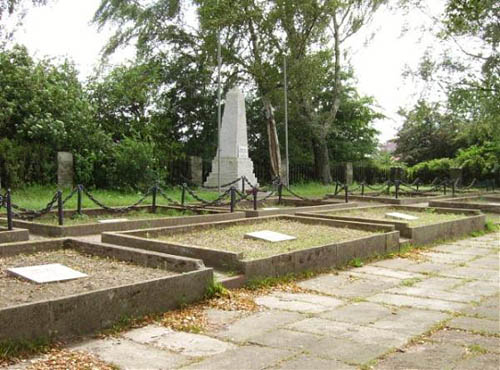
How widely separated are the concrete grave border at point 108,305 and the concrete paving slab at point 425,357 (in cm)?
209

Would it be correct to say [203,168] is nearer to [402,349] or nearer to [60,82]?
[60,82]

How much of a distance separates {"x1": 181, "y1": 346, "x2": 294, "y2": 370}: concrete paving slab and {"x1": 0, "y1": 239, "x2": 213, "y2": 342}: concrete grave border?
110cm

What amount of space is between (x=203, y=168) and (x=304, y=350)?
20.1 m

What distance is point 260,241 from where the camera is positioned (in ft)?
27.0

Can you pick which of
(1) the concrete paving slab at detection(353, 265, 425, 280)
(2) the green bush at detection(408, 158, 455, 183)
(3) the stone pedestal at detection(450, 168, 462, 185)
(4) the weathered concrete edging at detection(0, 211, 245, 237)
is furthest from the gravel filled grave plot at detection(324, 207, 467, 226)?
(2) the green bush at detection(408, 158, 455, 183)

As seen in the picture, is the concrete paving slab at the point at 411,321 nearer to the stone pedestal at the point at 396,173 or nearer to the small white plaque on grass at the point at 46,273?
the small white plaque on grass at the point at 46,273

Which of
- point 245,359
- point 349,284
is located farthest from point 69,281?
point 349,284

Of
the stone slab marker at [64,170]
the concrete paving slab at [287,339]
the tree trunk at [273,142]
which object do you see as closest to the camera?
the concrete paving slab at [287,339]

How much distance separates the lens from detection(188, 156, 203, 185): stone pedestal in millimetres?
22109

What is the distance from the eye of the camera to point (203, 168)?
948 inches

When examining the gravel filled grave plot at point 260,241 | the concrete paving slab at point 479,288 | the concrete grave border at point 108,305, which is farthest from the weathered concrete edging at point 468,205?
the concrete grave border at point 108,305

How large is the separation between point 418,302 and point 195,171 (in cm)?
1696

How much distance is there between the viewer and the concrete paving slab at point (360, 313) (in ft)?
16.7

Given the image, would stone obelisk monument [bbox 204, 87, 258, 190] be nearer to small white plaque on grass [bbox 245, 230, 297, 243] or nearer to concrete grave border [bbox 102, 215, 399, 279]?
concrete grave border [bbox 102, 215, 399, 279]
